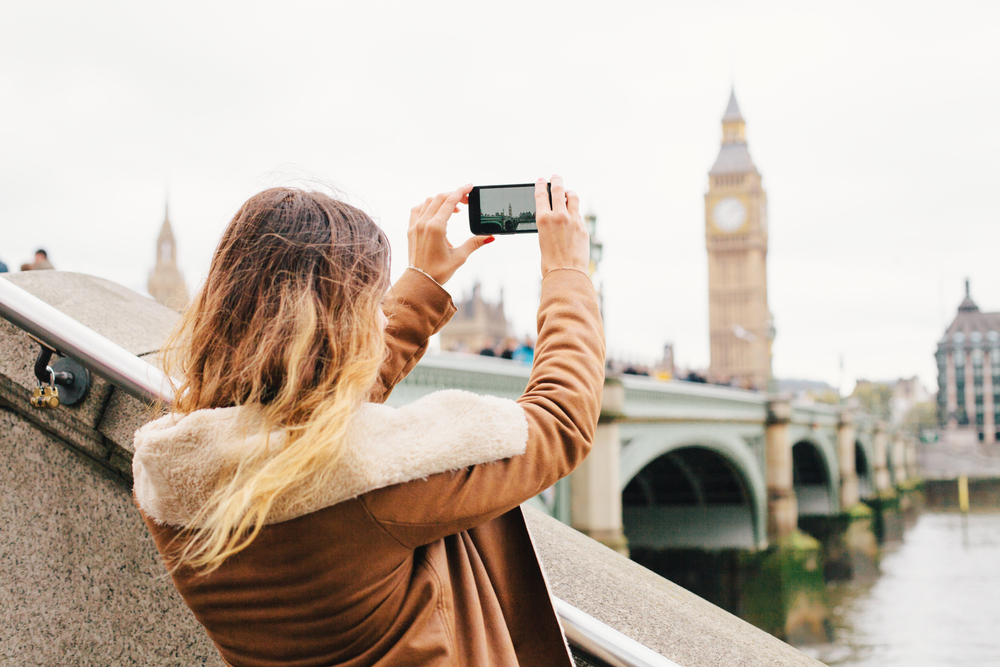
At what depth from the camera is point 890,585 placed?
71.2 ft

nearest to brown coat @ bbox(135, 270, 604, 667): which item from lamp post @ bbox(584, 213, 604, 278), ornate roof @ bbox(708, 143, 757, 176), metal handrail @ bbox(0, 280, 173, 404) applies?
metal handrail @ bbox(0, 280, 173, 404)

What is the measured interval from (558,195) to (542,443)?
39 centimetres

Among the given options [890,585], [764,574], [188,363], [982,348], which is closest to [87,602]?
[188,363]

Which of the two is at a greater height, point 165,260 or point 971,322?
point 165,260

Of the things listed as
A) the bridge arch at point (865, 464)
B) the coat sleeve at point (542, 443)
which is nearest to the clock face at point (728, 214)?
the bridge arch at point (865, 464)

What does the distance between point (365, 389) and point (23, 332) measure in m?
1.35

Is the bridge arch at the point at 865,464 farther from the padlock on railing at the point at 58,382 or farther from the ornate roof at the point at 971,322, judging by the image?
the ornate roof at the point at 971,322

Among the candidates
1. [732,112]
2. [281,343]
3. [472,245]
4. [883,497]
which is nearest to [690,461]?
[472,245]

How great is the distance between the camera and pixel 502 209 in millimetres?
1361

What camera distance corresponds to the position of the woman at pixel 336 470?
97cm

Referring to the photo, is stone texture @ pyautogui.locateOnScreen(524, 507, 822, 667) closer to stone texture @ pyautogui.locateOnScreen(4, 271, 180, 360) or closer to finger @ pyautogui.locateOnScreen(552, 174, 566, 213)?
Result: finger @ pyautogui.locateOnScreen(552, 174, 566, 213)

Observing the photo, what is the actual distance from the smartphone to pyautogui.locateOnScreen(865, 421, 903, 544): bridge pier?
34.6 m

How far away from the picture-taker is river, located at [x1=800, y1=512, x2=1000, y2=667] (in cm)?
1516

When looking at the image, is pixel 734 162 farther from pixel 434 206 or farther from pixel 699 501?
pixel 434 206
